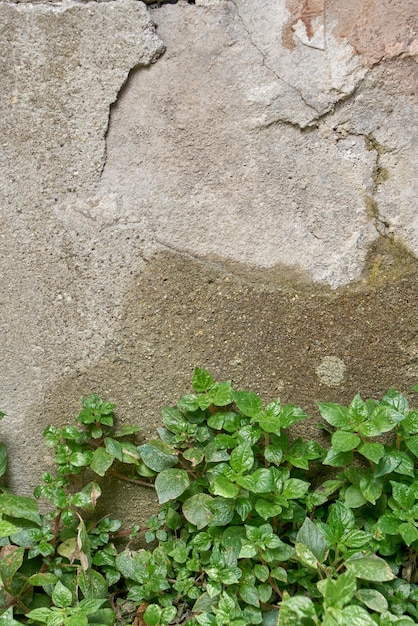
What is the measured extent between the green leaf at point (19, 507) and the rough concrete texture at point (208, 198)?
0.25m

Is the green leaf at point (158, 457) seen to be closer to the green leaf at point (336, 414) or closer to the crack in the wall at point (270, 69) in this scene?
the green leaf at point (336, 414)

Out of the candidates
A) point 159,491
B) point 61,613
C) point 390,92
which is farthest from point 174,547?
point 390,92

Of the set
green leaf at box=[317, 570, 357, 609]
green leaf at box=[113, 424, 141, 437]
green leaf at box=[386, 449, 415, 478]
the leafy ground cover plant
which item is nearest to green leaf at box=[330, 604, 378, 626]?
green leaf at box=[317, 570, 357, 609]

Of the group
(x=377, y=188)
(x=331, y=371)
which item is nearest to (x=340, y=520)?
(x=331, y=371)

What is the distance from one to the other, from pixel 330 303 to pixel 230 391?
0.34 m

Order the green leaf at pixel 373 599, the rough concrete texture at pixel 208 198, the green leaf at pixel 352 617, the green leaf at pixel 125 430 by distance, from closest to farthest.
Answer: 1. the green leaf at pixel 352 617
2. the green leaf at pixel 373 599
3. the rough concrete texture at pixel 208 198
4. the green leaf at pixel 125 430

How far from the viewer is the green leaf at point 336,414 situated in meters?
1.28

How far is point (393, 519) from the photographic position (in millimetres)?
1232

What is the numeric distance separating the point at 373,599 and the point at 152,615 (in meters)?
0.48

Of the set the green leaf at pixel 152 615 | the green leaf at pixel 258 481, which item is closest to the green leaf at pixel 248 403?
the green leaf at pixel 258 481

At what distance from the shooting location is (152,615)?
1.22m

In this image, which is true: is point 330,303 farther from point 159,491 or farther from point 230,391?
point 159,491

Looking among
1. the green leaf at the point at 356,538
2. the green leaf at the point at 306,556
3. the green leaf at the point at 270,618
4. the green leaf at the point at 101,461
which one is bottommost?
the green leaf at the point at 101,461

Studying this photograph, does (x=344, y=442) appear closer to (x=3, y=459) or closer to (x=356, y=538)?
(x=356, y=538)
